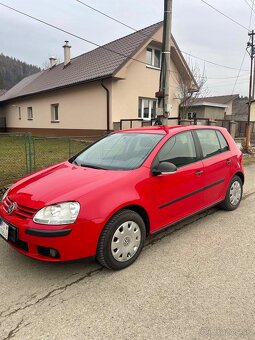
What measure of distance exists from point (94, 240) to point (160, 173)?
1.13 m

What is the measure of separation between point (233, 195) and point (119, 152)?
2308 millimetres

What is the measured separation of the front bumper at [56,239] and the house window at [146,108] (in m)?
14.5

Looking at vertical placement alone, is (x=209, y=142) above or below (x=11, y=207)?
above

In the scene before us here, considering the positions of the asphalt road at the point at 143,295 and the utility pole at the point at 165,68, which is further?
the utility pole at the point at 165,68

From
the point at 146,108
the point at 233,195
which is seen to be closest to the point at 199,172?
the point at 233,195

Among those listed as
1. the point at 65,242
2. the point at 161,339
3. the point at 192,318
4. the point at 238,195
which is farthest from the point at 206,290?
the point at 238,195

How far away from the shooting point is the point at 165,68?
905 centimetres

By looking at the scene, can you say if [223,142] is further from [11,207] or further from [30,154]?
[30,154]

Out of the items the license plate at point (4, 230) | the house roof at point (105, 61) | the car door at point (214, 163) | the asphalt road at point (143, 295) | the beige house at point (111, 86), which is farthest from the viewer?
the beige house at point (111, 86)

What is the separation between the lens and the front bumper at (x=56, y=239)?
2.81m

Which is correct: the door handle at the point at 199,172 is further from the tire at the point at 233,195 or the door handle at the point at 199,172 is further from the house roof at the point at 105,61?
the house roof at the point at 105,61

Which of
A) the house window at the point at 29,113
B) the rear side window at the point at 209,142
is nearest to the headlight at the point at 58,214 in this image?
the rear side window at the point at 209,142

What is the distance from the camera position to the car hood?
298 centimetres

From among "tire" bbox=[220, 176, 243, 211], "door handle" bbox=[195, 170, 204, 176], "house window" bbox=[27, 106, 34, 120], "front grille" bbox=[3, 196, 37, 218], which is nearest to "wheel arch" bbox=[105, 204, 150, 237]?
"front grille" bbox=[3, 196, 37, 218]
